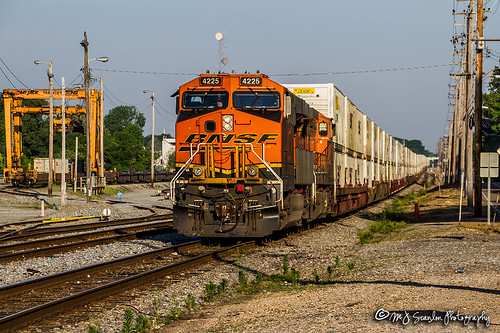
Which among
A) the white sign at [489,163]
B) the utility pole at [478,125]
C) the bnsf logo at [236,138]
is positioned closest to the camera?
the bnsf logo at [236,138]

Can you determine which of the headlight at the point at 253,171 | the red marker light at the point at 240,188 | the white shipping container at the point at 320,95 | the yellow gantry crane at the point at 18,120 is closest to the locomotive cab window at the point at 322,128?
the white shipping container at the point at 320,95

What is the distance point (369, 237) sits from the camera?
21359mm

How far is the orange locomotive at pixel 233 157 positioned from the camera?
15664mm

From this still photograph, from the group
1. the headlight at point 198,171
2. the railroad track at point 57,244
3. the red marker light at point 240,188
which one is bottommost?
the railroad track at point 57,244

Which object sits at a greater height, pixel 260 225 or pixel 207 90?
pixel 207 90

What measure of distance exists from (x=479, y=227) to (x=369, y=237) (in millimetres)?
3888

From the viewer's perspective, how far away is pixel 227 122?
1630 centimetres

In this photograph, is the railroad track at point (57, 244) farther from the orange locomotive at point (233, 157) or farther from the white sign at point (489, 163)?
the white sign at point (489, 163)

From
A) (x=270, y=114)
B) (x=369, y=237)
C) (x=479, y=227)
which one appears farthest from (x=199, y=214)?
(x=479, y=227)

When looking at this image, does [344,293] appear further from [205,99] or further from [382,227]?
[382,227]

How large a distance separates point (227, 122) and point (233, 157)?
95cm

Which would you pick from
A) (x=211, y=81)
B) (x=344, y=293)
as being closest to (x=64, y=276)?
(x=344, y=293)

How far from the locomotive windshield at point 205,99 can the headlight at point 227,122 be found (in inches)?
11.4

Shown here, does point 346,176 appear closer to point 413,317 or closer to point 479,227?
point 479,227
